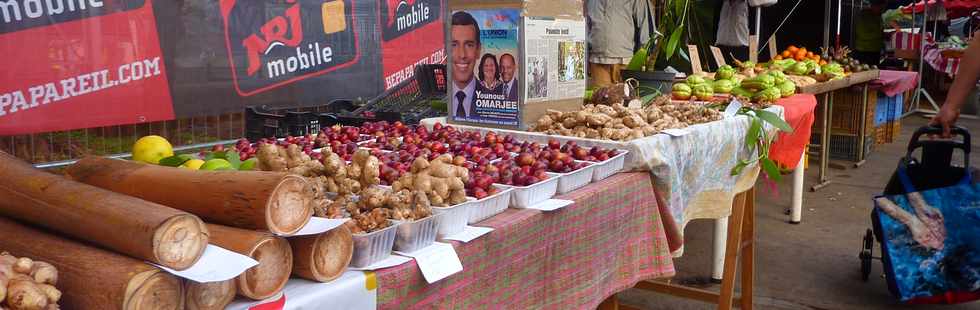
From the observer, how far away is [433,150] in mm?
2127

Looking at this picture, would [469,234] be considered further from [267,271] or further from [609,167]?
[609,167]

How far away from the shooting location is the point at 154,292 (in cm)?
101

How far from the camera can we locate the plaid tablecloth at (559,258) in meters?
1.51

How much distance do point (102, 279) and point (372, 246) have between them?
44 centimetres

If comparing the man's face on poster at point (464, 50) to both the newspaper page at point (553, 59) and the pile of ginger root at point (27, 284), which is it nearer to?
the newspaper page at point (553, 59)

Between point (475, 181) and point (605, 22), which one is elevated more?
point (605, 22)


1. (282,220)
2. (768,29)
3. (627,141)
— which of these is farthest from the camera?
(768,29)

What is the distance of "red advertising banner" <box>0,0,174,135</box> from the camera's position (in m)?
3.61

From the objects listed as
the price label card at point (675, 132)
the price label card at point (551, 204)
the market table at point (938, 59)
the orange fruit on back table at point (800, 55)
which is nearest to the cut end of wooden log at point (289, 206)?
the price label card at point (551, 204)

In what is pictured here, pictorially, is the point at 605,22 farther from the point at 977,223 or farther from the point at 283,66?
the point at 977,223

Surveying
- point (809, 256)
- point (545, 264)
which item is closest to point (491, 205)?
point (545, 264)

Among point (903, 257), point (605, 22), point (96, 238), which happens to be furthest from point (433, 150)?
point (605, 22)

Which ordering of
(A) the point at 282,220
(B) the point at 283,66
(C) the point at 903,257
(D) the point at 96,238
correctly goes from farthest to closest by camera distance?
(B) the point at 283,66 → (C) the point at 903,257 → (A) the point at 282,220 → (D) the point at 96,238

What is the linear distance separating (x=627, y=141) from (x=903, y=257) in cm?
193
